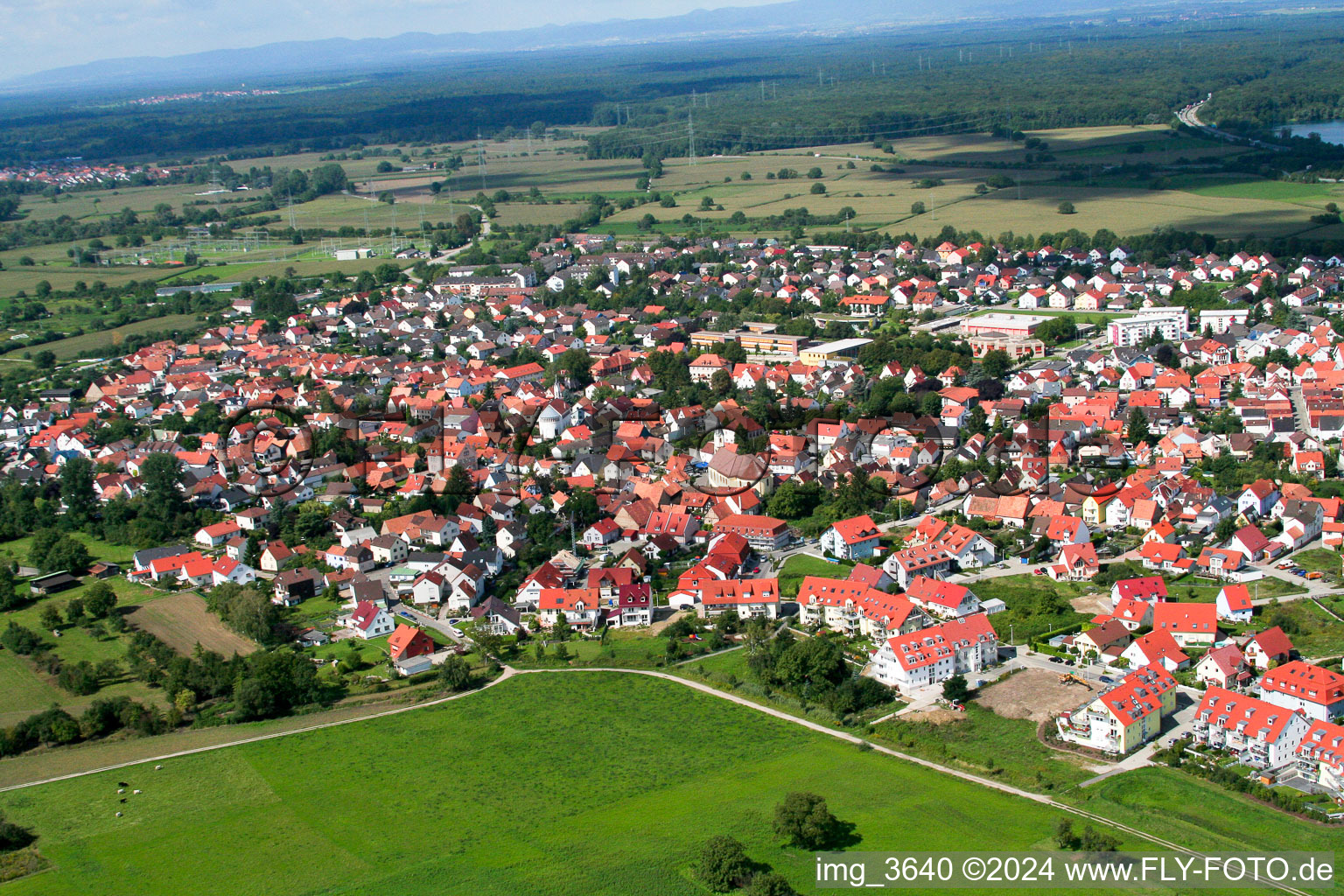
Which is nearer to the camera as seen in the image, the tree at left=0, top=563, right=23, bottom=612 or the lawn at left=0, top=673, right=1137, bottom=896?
the lawn at left=0, top=673, right=1137, bottom=896

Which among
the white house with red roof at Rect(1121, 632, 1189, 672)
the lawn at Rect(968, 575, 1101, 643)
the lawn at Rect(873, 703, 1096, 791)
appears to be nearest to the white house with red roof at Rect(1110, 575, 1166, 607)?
the lawn at Rect(968, 575, 1101, 643)

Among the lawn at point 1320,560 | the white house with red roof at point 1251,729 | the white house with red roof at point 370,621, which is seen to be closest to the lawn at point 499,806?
the white house with red roof at point 1251,729

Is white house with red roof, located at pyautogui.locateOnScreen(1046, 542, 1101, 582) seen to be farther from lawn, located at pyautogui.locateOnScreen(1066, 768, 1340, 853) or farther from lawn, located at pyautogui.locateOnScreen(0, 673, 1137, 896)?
lawn, located at pyautogui.locateOnScreen(0, 673, 1137, 896)

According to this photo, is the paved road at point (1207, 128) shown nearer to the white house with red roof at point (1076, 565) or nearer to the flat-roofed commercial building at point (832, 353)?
the flat-roofed commercial building at point (832, 353)

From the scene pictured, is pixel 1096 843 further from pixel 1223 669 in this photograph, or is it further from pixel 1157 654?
pixel 1157 654

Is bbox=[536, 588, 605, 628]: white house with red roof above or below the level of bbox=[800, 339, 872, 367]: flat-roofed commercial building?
below

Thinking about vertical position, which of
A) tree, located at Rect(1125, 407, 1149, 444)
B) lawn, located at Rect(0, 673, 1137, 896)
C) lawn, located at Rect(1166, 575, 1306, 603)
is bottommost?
lawn, located at Rect(0, 673, 1137, 896)

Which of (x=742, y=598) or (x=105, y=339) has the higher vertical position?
(x=105, y=339)

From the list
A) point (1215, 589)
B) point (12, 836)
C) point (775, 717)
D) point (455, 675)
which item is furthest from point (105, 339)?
point (1215, 589)
